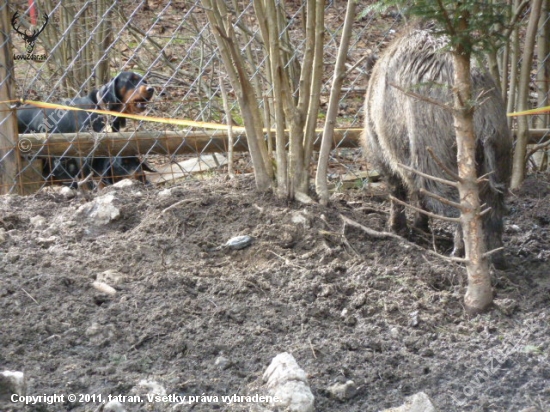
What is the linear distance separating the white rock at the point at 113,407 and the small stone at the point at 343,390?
0.75 metres

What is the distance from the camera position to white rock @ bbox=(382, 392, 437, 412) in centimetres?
265

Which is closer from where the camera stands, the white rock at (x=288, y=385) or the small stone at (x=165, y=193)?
the white rock at (x=288, y=385)

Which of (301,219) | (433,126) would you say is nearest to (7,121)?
(301,219)

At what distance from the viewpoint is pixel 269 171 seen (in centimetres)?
487

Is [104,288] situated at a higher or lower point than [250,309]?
higher

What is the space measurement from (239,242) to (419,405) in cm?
180

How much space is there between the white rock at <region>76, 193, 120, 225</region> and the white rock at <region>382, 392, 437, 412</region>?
7.91 ft

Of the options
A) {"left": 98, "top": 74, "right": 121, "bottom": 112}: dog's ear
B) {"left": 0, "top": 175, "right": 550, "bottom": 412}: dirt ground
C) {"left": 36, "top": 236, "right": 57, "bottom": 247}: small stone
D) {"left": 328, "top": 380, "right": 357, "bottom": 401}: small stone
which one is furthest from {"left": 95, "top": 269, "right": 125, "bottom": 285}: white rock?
{"left": 98, "top": 74, "right": 121, "bottom": 112}: dog's ear

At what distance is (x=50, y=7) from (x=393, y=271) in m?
5.43

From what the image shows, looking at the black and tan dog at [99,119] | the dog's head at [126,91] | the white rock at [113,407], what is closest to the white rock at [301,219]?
the white rock at [113,407]

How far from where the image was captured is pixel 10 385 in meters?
2.68

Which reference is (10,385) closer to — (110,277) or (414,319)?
(110,277)

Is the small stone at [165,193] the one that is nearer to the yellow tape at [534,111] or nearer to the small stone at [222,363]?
the small stone at [222,363]

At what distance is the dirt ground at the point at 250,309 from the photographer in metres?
2.95
